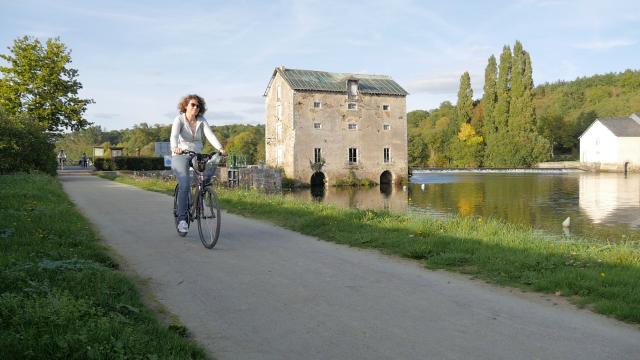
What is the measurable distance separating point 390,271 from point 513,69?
2897 inches

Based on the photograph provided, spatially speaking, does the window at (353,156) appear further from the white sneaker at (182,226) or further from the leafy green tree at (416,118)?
the leafy green tree at (416,118)

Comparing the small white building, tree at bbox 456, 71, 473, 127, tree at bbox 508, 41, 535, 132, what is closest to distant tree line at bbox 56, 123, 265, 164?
tree at bbox 456, 71, 473, 127

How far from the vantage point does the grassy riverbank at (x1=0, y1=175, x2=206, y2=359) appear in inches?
119

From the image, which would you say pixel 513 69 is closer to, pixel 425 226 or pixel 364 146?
pixel 364 146

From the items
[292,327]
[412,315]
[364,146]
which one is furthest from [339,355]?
[364,146]

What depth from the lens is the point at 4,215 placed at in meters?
8.87

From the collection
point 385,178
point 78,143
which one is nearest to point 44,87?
point 385,178

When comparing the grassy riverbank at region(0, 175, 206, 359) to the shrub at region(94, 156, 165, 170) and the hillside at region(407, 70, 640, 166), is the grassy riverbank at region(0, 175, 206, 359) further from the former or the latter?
the hillside at region(407, 70, 640, 166)

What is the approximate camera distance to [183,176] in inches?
303

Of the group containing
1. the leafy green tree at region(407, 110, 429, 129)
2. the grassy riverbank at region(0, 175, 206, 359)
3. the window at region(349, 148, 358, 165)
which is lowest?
the grassy riverbank at region(0, 175, 206, 359)

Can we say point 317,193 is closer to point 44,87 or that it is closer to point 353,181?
point 353,181

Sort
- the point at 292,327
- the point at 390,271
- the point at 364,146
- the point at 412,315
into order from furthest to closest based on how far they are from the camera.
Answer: the point at 364,146, the point at 390,271, the point at 412,315, the point at 292,327

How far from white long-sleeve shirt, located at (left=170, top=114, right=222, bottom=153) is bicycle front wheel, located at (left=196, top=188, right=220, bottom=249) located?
2.32 ft

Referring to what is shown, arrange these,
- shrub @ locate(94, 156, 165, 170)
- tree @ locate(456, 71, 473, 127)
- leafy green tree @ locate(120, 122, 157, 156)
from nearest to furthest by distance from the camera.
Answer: shrub @ locate(94, 156, 165, 170) → tree @ locate(456, 71, 473, 127) → leafy green tree @ locate(120, 122, 157, 156)
